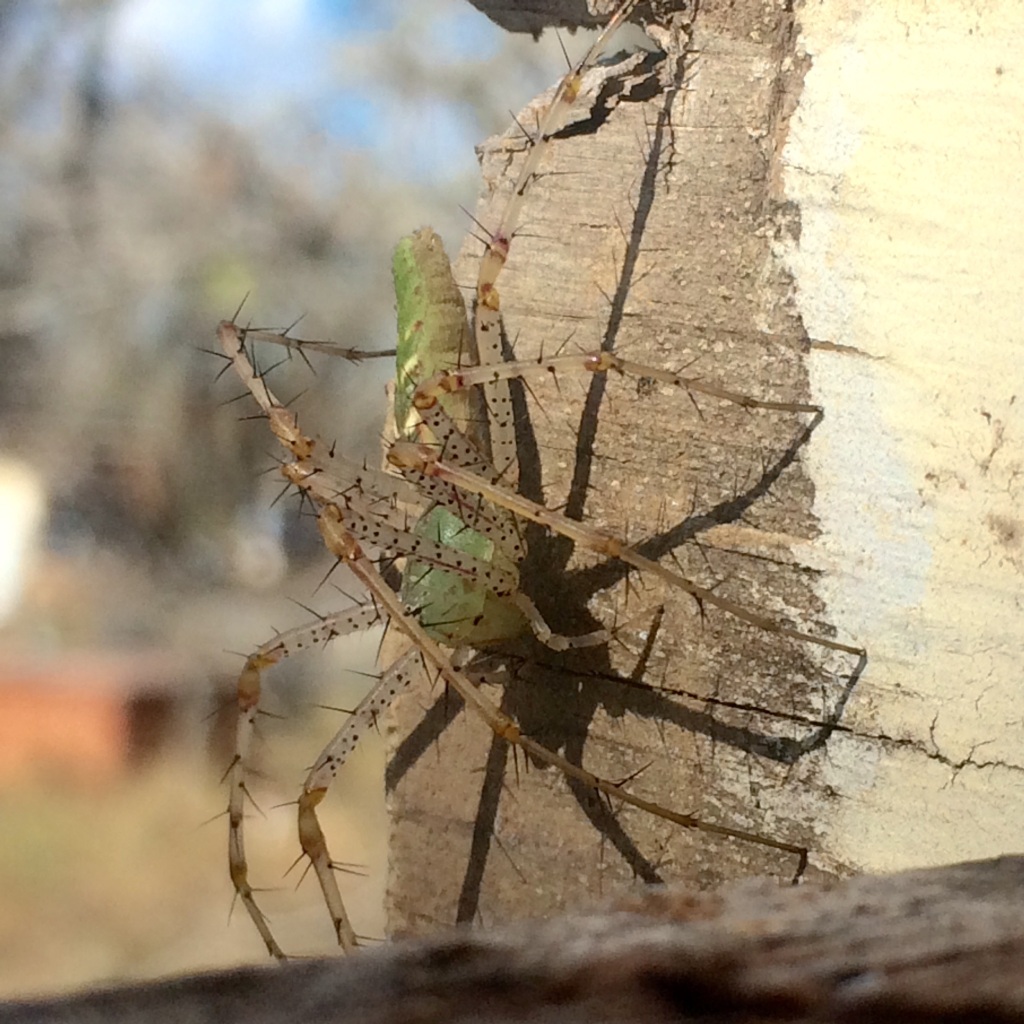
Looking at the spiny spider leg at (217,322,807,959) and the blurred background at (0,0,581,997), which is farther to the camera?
the blurred background at (0,0,581,997)

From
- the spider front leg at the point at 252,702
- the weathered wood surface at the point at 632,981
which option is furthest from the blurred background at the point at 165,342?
the weathered wood surface at the point at 632,981

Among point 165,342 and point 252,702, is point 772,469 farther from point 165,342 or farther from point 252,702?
point 165,342

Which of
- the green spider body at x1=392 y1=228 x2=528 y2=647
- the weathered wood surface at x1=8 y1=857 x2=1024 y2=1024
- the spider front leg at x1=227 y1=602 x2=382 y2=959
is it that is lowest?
the weathered wood surface at x1=8 y1=857 x2=1024 y2=1024

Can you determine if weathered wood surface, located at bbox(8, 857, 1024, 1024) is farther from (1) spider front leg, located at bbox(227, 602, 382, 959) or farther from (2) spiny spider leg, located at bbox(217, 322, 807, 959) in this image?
(1) spider front leg, located at bbox(227, 602, 382, 959)

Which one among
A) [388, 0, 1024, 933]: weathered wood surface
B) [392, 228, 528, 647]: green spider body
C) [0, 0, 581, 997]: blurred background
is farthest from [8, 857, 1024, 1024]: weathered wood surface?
[0, 0, 581, 997]: blurred background

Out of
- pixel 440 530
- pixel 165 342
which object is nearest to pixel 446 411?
pixel 440 530

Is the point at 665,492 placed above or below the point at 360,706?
above
